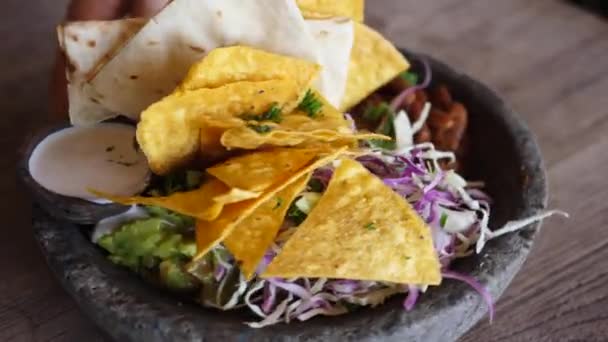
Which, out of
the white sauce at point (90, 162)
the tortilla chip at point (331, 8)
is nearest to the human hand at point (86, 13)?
the white sauce at point (90, 162)

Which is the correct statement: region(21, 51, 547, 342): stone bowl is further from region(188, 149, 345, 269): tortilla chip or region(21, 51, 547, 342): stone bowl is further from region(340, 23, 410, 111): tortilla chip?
region(340, 23, 410, 111): tortilla chip

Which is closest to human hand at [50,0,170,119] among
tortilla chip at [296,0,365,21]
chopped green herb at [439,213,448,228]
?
tortilla chip at [296,0,365,21]

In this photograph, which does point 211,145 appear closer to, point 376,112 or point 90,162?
point 90,162

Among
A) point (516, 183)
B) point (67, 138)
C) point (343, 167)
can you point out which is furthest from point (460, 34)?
point (67, 138)

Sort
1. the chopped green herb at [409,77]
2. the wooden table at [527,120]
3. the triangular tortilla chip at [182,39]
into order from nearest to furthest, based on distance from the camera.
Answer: the triangular tortilla chip at [182,39]
the wooden table at [527,120]
the chopped green herb at [409,77]

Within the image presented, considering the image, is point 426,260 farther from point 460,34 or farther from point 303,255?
point 460,34

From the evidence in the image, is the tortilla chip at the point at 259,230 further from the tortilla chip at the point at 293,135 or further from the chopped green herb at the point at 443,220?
the chopped green herb at the point at 443,220
